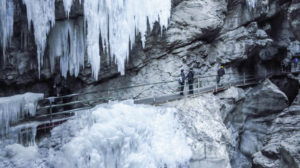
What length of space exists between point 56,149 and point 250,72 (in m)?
16.0

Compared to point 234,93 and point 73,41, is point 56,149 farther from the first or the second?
point 234,93

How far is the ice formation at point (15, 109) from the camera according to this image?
6491 mm

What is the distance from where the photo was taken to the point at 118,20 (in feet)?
37.4

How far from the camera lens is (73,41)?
11.2 metres

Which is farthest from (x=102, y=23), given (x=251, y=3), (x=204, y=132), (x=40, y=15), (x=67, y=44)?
(x=251, y=3)

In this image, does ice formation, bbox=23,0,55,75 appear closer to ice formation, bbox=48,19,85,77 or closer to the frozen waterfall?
the frozen waterfall

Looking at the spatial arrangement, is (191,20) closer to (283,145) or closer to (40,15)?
(40,15)

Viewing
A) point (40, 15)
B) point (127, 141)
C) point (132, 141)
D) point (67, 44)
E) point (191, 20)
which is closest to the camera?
point (127, 141)

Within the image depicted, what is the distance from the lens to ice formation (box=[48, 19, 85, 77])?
10883mm

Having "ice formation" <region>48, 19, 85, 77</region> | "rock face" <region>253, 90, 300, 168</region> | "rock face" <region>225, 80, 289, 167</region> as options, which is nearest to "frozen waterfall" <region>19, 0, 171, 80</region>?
"ice formation" <region>48, 19, 85, 77</region>

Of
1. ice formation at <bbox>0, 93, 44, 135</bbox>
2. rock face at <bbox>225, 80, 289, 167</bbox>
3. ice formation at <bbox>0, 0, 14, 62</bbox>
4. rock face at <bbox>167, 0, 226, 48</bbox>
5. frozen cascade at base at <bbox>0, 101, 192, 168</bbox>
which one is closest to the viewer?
frozen cascade at base at <bbox>0, 101, 192, 168</bbox>

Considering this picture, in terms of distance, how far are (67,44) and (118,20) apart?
290cm

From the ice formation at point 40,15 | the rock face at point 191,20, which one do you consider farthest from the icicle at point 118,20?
the ice formation at point 40,15

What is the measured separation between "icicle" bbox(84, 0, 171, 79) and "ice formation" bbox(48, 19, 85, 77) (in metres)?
0.69
